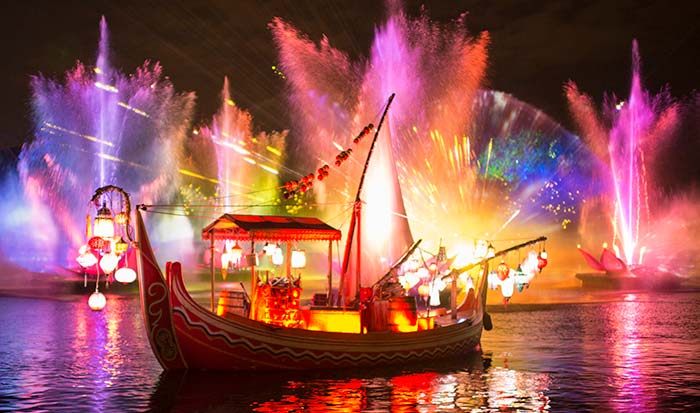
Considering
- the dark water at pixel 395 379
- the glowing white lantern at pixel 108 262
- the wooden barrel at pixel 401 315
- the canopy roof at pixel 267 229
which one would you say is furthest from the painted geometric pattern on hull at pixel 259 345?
the canopy roof at pixel 267 229

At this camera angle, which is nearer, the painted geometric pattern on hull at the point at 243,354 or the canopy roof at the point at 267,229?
the painted geometric pattern on hull at the point at 243,354

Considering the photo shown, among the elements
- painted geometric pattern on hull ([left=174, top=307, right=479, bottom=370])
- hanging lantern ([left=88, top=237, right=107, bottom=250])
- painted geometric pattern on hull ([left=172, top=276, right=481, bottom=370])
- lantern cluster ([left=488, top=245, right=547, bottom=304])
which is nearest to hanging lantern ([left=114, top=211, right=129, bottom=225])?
hanging lantern ([left=88, top=237, right=107, bottom=250])

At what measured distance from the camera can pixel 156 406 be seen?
58.0 ft

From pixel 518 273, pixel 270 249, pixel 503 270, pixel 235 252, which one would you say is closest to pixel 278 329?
pixel 235 252

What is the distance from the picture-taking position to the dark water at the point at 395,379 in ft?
59.1

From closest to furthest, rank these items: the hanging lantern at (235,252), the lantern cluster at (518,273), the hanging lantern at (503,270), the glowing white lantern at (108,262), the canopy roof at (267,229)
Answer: the glowing white lantern at (108,262) < the canopy roof at (267,229) < the hanging lantern at (235,252) < the hanging lantern at (503,270) < the lantern cluster at (518,273)

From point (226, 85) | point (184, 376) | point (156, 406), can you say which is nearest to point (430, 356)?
point (184, 376)

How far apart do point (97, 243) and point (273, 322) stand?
5.02 metres

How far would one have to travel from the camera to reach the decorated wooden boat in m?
19.8

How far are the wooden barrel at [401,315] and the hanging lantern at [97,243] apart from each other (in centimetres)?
856

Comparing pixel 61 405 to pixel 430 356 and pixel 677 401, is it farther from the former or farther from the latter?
pixel 677 401

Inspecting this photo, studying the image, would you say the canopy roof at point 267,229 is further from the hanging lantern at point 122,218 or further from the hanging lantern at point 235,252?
the hanging lantern at point 235,252

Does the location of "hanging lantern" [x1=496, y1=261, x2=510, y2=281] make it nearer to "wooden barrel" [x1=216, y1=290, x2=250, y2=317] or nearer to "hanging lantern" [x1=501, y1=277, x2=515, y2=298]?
"hanging lantern" [x1=501, y1=277, x2=515, y2=298]

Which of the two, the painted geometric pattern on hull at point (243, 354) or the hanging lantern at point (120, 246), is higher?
the hanging lantern at point (120, 246)
